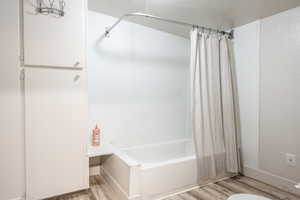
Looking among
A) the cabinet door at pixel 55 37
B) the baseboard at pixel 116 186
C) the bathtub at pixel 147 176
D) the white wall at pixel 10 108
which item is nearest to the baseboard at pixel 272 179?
the bathtub at pixel 147 176

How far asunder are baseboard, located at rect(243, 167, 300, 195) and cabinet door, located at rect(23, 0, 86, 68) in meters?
2.49

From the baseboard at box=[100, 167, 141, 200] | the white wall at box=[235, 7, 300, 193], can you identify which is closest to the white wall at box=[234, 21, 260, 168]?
the white wall at box=[235, 7, 300, 193]

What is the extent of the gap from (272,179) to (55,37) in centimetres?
285

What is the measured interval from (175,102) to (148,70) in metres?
0.72

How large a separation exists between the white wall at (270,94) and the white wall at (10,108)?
2571 millimetres

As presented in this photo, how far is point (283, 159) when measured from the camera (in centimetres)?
203

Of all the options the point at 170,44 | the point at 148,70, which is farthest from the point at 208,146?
the point at 170,44

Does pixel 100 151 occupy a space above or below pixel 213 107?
below

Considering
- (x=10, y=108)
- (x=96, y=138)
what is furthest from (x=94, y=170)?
(x=10, y=108)

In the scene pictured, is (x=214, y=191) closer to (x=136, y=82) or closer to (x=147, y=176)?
(x=147, y=176)

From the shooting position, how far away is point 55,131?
A: 1.66 meters

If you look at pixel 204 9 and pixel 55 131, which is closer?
pixel 55 131

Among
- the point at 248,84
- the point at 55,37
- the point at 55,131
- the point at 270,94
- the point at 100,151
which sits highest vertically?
the point at 55,37

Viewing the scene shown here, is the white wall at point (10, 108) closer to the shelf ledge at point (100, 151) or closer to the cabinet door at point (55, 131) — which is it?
the cabinet door at point (55, 131)
